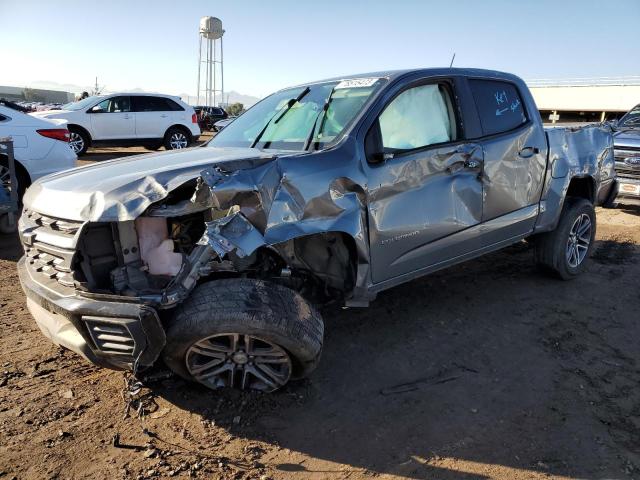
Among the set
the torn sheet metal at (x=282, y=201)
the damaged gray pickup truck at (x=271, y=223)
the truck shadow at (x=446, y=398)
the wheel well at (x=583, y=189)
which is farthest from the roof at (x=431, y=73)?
the truck shadow at (x=446, y=398)

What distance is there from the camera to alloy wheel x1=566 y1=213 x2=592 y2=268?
510cm

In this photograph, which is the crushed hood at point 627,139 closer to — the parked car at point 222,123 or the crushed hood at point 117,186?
the parked car at point 222,123

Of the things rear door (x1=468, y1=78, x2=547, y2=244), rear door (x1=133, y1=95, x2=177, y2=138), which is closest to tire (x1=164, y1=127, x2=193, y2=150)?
rear door (x1=133, y1=95, x2=177, y2=138)

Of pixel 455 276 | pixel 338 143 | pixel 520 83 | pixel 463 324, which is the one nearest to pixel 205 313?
pixel 338 143

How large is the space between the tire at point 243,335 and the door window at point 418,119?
4.41 feet

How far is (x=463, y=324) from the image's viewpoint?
412 centimetres

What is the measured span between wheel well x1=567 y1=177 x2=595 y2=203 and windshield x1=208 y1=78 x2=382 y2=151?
2.84 meters

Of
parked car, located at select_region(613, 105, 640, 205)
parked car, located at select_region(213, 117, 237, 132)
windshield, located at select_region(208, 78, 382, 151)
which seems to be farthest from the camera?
parked car, located at select_region(613, 105, 640, 205)

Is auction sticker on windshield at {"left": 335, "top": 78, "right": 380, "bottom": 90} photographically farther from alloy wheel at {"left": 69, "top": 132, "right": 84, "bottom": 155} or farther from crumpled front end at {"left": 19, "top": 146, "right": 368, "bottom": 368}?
alloy wheel at {"left": 69, "top": 132, "right": 84, "bottom": 155}

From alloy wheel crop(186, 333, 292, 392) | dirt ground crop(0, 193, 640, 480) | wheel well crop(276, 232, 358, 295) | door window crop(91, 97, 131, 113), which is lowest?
dirt ground crop(0, 193, 640, 480)

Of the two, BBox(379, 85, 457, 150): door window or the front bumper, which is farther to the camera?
BBox(379, 85, 457, 150): door window

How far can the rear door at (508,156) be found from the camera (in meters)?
4.03

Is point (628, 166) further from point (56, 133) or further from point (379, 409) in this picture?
point (56, 133)

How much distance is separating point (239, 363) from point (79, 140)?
44.1ft
